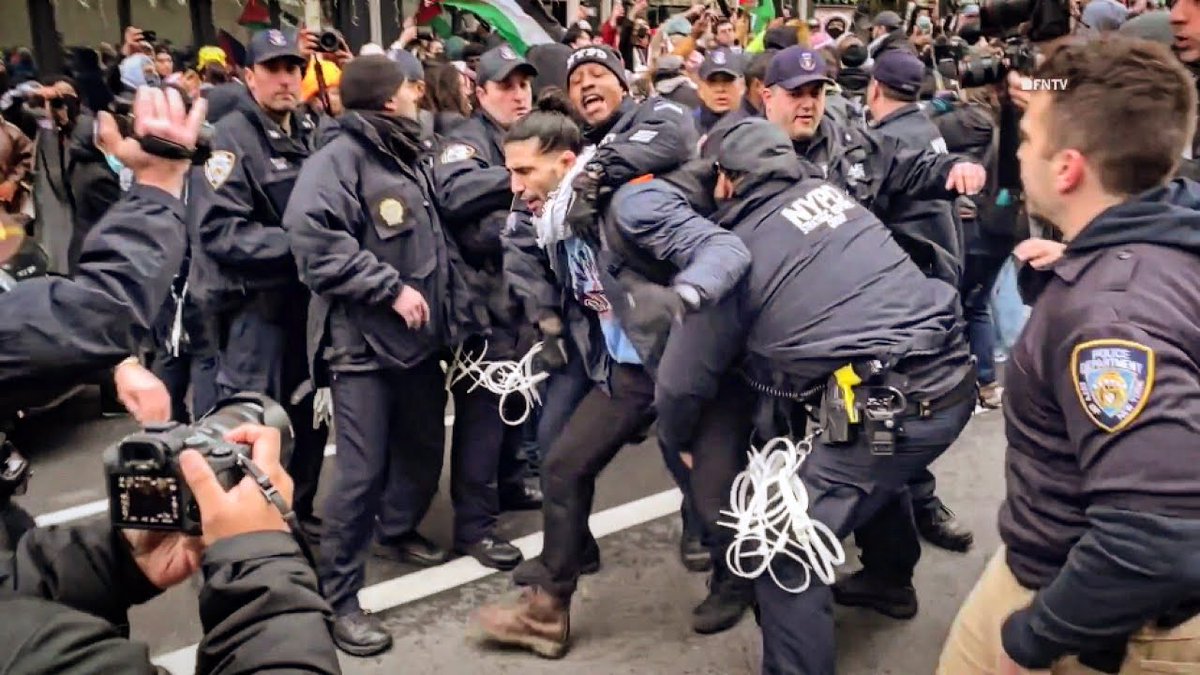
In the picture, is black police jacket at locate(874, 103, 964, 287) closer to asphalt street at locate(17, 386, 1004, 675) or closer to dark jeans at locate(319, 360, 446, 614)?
asphalt street at locate(17, 386, 1004, 675)

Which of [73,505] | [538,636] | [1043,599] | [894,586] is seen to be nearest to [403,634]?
[538,636]

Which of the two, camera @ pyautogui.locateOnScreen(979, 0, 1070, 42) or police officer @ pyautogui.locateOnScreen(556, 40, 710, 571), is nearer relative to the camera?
police officer @ pyautogui.locateOnScreen(556, 40, 710, 571)

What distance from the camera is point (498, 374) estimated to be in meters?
4.54

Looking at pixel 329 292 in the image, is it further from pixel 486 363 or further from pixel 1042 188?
pixel 1042 188

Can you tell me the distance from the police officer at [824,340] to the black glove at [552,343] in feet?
3.23

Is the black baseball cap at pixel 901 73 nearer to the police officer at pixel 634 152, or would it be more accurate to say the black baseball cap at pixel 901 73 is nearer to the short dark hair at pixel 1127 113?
the police officer at pixel 634 152

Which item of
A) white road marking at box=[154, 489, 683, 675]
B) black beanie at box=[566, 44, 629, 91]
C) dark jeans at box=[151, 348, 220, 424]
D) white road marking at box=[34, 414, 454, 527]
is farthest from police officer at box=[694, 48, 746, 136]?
white road marking at box=[34, 414, 454, 527]

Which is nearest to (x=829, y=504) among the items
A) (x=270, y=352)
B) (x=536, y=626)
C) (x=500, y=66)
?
(x=536, y=626)

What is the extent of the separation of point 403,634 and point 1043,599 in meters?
2.60

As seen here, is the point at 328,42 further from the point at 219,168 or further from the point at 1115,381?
the point at 1115,381

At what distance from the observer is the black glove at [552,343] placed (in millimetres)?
4191

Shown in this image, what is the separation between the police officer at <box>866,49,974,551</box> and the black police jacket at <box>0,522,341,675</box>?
3.46 m

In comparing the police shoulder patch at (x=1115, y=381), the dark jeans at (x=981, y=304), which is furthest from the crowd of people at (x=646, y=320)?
the dark jeans at (x=981, y=304)

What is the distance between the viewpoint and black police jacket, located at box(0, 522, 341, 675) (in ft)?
4.26
